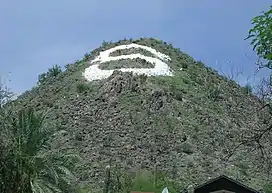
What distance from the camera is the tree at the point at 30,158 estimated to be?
55.6ft

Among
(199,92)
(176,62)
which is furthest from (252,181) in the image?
(176,62)

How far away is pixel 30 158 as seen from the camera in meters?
19.2

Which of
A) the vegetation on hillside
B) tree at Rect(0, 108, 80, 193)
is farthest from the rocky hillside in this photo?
tree at Rect(0, 108, 80, 193)

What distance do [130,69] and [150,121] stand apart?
36.5 ft

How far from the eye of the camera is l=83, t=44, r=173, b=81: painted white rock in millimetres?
61938

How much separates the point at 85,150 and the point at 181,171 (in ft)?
27.8

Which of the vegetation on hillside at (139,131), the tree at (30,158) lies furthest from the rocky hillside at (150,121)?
the tree at (30,158)

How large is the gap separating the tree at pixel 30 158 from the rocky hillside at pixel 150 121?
993 centimetres

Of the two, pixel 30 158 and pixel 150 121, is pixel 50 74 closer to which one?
pixel 150 121

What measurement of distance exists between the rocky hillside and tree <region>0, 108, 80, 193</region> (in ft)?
32.6

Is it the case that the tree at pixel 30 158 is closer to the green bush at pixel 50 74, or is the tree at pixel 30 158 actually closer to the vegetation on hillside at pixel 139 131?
the vegetation on hillside at pixel 139 131

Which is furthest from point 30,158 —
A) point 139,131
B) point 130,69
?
point 130,69

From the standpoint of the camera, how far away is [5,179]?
16.8m

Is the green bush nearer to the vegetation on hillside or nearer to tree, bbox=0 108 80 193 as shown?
the vegetation on hillside
